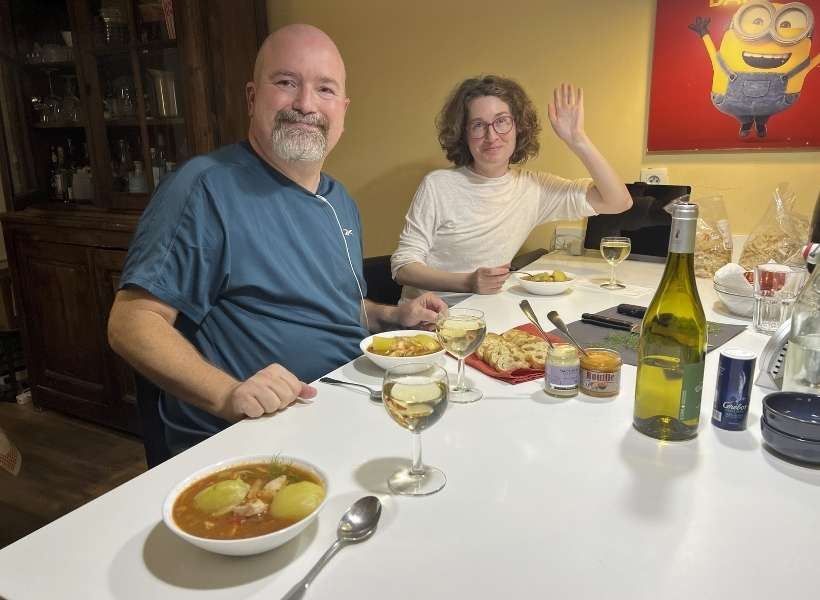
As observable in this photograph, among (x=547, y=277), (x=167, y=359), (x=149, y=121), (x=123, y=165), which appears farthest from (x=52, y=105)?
(x=547, y=277)

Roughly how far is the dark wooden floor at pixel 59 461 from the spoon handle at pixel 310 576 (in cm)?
185

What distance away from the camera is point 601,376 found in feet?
3.51

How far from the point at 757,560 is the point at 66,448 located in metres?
2.88

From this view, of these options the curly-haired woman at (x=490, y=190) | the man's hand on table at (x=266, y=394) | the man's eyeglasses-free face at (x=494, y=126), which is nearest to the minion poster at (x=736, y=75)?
the curly-haired woman at (x=490, y=190)

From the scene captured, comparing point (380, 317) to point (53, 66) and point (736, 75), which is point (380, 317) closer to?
point (736, 75)

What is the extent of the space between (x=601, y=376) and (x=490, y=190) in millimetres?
1341

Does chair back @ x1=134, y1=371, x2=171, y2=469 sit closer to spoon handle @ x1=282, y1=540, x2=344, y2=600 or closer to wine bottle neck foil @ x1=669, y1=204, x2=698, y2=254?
spoon handle @ x1=282, y1=540, x2=344, y2=600

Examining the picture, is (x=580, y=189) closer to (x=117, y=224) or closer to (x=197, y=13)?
(x=197, y=13)

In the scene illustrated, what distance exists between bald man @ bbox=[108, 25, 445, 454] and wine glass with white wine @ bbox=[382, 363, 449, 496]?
0.94ft

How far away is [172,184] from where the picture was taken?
134 centimetres

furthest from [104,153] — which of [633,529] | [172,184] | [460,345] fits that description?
[633,529]

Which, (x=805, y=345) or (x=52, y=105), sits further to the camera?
(x=52, y=105)

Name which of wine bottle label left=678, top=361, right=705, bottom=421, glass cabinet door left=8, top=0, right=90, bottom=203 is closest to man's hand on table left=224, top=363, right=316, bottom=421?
wine bottle label left=678, top=361, right=705, bottom=421

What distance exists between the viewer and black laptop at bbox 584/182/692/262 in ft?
7.71
